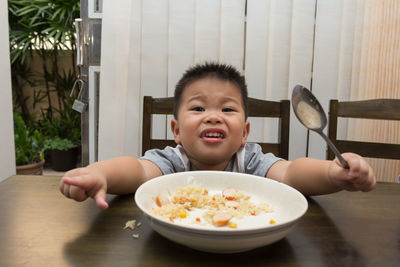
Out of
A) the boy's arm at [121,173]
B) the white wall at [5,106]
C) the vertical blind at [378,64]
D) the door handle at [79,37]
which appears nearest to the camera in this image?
the boy's arm at [121,173]

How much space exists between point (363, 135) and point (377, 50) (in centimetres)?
49

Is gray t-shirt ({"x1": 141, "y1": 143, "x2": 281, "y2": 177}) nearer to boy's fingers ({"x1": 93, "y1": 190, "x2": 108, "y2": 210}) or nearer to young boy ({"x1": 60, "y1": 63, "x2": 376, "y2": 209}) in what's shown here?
young boy ({"x1": 60, "y1": 63, "x2": 376, "y2": 209})

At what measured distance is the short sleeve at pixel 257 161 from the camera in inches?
36.3

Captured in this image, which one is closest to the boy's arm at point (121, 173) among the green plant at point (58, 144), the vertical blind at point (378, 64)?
the vertical blind at point (378, 64)

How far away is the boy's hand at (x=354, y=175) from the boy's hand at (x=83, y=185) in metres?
0.43

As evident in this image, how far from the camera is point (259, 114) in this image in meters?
1.30

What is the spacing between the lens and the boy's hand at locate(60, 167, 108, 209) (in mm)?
526

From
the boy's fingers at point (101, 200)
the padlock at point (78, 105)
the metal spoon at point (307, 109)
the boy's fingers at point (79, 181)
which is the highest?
the metal spoon at point (307, 109)

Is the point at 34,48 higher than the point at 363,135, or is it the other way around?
the point at 34,48

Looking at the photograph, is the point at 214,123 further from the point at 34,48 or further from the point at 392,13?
the point at 34,48

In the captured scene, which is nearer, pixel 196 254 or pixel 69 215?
pixel 196 254

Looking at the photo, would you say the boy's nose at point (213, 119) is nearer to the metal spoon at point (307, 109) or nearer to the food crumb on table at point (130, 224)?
the metal spoon at point (307, 109)

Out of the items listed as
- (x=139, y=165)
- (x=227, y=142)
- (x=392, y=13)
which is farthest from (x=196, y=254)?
(x=392, y=13)

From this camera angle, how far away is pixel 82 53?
202 cm
